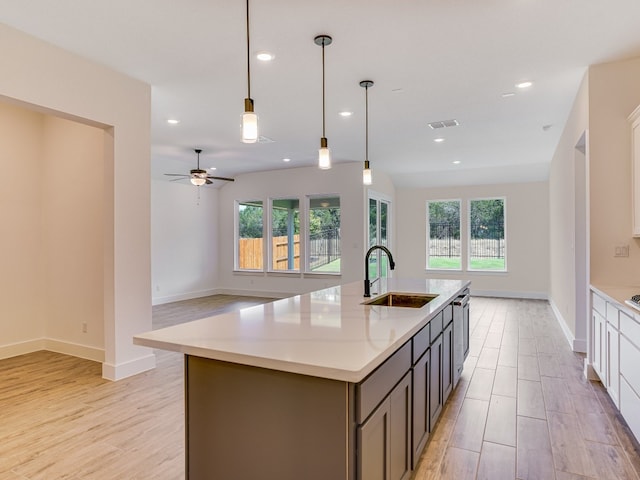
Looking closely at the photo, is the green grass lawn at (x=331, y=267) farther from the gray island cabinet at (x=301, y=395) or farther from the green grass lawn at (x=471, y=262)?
the gray island cabinet at (x=301, y=395)

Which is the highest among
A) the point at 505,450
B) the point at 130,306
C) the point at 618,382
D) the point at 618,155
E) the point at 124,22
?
the point at 124,22

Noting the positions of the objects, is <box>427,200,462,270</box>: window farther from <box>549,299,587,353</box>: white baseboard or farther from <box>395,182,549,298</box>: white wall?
<box>549,299,587,353</box>: white baseboard

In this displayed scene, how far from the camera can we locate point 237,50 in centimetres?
321

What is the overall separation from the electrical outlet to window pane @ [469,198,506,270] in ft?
18.8

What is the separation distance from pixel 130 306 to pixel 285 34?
9.32ft

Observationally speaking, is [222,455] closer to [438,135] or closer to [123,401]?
[123,401]

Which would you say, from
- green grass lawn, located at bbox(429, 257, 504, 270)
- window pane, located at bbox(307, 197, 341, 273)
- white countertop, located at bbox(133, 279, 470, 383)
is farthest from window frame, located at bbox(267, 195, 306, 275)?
white countertop, located at bbox(133, 279, 470, 383)

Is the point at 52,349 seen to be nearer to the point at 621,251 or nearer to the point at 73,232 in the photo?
the point at 73,232

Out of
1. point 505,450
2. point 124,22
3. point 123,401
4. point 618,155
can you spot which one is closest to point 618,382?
point 505,450

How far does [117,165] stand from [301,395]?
3.18 metres

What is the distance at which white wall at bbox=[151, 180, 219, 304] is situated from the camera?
8.11 meters

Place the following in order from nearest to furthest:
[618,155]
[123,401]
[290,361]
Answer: [290,361]
[123,401]
[618,155]

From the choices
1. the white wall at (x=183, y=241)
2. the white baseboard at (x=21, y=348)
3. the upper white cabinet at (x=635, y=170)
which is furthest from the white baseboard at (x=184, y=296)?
the upper white cabinet at (x=635, y=170)

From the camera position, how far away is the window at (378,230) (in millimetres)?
8570
